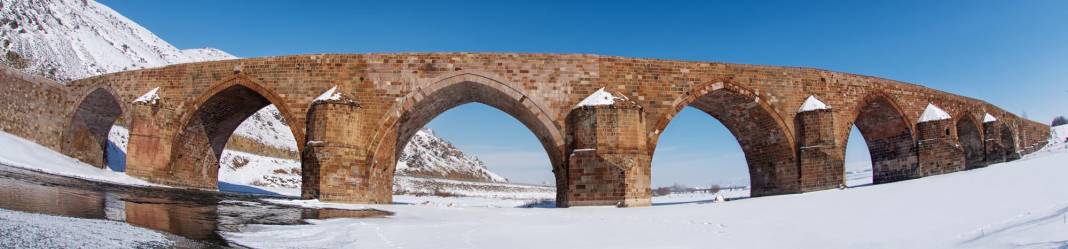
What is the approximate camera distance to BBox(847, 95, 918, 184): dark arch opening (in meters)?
20.8

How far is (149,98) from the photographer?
18.0 meters

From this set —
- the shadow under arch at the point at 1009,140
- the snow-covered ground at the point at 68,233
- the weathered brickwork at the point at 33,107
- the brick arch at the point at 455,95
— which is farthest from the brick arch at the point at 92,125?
the shadow under arch at the point at 1009,140

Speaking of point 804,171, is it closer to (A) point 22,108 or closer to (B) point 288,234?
(B) point 288,234

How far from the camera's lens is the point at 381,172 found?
1750 cm

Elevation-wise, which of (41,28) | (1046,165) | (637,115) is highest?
(41,28)

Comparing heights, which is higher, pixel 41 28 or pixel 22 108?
→ pixel 41 28

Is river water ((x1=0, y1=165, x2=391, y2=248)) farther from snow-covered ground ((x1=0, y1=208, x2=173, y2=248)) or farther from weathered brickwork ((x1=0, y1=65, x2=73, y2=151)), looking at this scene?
weathered brickwork ((x1=0, y1=65, x2=73, y2=151))

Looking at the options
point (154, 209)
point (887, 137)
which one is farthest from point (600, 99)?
point (887, 137)

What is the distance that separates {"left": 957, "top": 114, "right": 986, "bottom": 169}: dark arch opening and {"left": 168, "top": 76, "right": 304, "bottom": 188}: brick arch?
941 inches

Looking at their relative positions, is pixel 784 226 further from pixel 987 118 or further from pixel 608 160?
pixel 987 118

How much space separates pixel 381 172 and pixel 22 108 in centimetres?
1138

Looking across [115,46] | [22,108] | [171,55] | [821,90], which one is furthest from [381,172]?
[171,55]

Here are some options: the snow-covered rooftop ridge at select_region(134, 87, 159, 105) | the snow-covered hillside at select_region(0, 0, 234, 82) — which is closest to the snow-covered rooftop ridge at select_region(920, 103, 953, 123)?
the snow-covered rooftop ridge at select_region(134, 87, 159, 105)

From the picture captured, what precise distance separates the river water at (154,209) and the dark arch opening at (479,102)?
16.9ft
